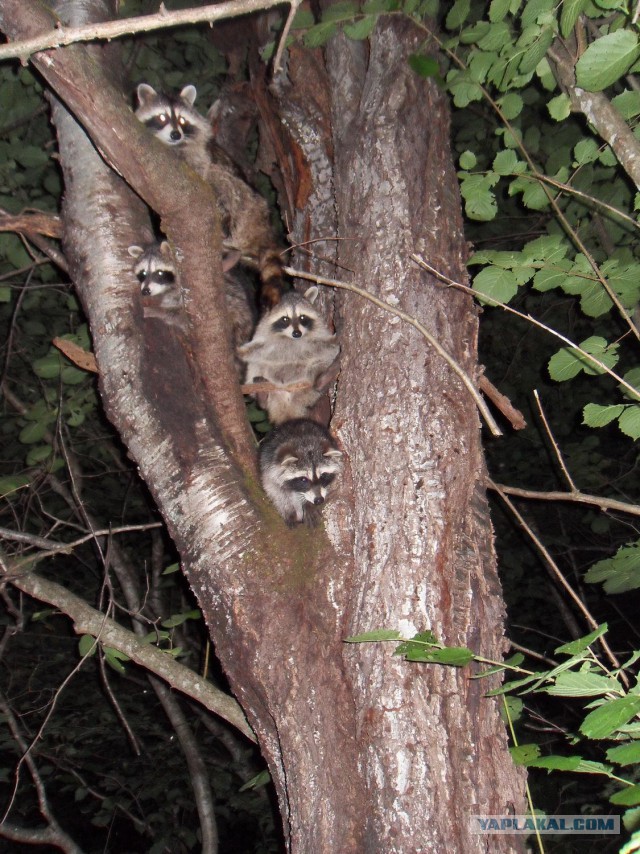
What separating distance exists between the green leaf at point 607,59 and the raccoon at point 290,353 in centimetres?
163

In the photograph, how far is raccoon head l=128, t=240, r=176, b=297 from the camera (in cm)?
218

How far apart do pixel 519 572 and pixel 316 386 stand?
3638mm

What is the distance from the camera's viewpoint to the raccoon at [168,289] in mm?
2051

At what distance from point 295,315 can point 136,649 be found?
4.98 ft

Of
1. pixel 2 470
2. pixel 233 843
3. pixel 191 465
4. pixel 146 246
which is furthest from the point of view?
pixel 233 843

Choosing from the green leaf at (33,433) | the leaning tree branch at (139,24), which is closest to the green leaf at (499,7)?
the leaning tree branch at (139,24)

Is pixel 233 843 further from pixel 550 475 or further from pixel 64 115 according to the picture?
pixel 64 115

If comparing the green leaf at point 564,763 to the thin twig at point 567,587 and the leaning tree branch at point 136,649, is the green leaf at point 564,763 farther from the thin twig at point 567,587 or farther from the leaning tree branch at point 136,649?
the leaning tree branch at point 136,649

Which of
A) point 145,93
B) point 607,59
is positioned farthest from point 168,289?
point 607,59

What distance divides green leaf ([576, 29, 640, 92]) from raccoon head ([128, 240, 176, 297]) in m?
1.26

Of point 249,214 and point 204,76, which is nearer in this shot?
point 249,214

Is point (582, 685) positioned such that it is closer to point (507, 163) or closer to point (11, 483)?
point (507, 163)

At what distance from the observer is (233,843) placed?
18.0 ft

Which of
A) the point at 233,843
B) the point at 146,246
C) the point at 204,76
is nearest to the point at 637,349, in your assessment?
the point at 204,76
